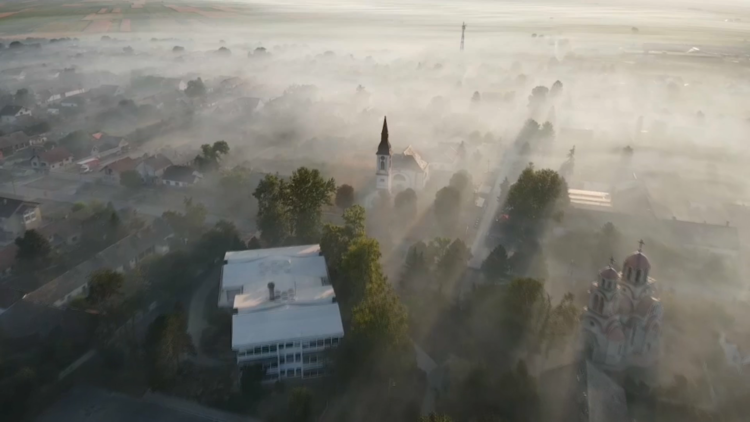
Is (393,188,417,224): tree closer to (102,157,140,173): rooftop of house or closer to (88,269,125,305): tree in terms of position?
(88,269,125,305): tree

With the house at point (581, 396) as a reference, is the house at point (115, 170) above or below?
above

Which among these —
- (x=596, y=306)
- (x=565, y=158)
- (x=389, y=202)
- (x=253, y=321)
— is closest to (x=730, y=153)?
Result: (x=565, y=158)

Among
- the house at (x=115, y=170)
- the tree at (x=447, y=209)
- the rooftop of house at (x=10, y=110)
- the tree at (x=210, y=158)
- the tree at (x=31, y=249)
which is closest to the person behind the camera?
the tree at (x=31, y=249)

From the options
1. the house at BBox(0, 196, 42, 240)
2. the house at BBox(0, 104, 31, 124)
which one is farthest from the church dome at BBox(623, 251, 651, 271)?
the house at BBox(0, 104, 31, 124)

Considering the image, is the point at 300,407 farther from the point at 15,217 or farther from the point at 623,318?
the point at 15,217

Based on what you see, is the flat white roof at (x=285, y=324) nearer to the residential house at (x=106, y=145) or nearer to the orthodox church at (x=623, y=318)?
the orthodox church at (x=623, y=318)

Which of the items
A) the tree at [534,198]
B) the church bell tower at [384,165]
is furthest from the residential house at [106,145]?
the tree at [534,198]

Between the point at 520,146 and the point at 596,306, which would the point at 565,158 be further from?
the point at 596,306
